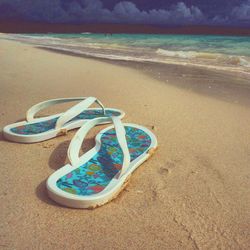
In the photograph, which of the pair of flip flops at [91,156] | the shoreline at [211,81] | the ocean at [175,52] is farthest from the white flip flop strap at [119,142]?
the ocean at [175,52]

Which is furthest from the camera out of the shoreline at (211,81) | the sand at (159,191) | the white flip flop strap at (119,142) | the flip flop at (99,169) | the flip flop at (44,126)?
the shoreline at (211,81)

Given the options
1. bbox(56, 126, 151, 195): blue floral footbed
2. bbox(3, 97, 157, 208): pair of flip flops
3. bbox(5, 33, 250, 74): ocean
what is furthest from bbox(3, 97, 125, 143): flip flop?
bbox(5, 33, 250, 74): ocean

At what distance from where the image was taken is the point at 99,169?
1816 millimetres

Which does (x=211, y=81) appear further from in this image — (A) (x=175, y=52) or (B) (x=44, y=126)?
(A) (x=175, y=52)

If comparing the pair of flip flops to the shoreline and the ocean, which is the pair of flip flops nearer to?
the shoreline

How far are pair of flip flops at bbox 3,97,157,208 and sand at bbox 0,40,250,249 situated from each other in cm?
6

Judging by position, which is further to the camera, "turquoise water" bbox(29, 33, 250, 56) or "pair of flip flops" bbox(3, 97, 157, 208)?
"turquoise water" bbox(29, 33, 250, 56)

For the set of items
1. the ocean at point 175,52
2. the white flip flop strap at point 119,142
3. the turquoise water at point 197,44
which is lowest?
the turquoise water at point 197,44

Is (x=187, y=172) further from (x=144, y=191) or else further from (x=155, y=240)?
(x=155, y=240)

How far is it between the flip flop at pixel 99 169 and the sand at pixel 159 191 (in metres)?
0.06

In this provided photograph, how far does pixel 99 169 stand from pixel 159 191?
0.38 meters

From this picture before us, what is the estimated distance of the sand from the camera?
4.27 feet

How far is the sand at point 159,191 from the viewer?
4.27 ft

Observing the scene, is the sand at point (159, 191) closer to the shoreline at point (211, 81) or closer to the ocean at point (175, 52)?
the shoreline at point (211, 81)
